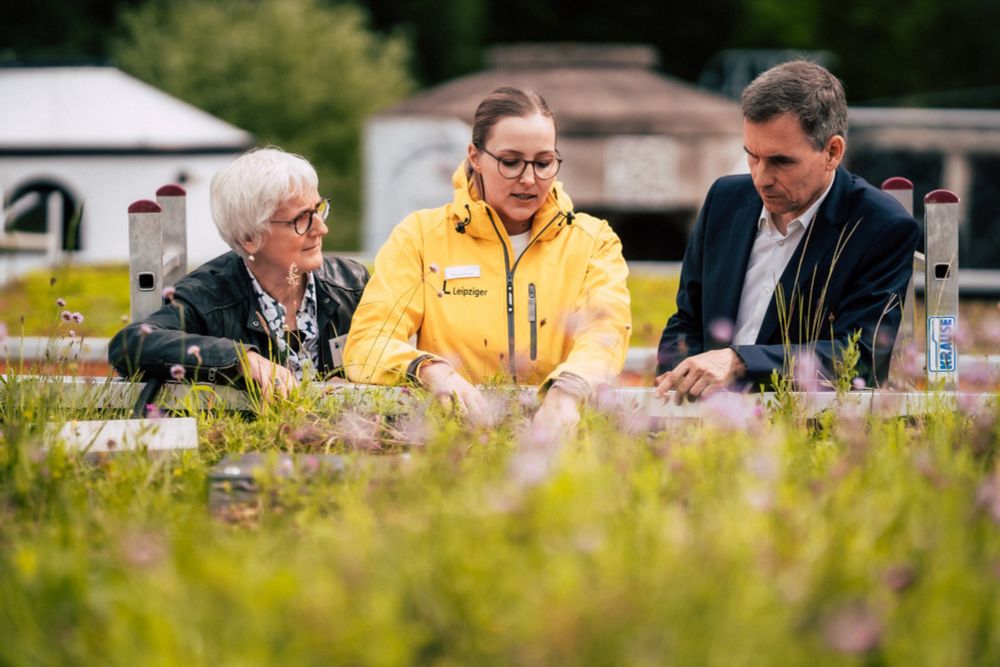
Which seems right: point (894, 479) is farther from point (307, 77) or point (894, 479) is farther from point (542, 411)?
point (307, 77)

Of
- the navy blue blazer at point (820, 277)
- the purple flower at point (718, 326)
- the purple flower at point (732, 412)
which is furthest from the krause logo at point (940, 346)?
the purple flower at point (732, 412)

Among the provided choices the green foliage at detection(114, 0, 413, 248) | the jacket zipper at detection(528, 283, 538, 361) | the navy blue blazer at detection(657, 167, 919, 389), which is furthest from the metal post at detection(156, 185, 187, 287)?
the green foliage at detection(114, 0, 413, 248)

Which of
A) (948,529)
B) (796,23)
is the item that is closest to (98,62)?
(948,529)

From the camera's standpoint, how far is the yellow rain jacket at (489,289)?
12.4 feet

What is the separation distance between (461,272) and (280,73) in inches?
1080

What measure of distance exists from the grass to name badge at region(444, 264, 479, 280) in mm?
1090

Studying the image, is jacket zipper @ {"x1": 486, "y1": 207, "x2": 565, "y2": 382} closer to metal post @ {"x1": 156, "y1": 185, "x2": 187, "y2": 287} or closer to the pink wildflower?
metal post @ {"x1": 156, "y1": 185, "x2": 187, "y2": 287}

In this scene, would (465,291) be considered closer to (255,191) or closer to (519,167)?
(519,167)

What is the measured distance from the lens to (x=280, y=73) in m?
30.2

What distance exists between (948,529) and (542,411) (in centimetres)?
122

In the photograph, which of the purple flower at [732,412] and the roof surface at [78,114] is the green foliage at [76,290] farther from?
the purple flower at [732,412]

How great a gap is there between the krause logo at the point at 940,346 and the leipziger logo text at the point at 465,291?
1.31 metres

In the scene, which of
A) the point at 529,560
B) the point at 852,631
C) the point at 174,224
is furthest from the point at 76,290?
the point at 852,631

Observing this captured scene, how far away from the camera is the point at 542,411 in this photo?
3.22 metres
